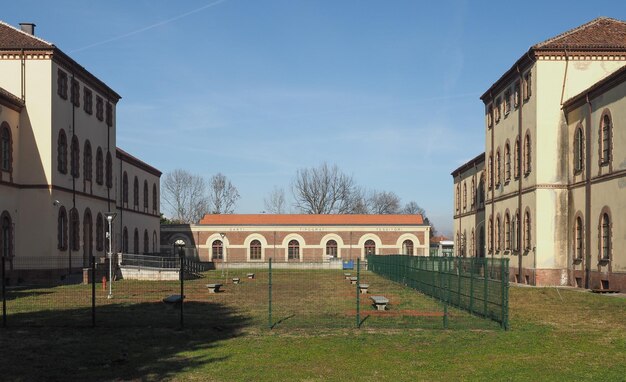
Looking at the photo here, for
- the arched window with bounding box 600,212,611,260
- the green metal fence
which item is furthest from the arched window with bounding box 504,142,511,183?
the green metal fence

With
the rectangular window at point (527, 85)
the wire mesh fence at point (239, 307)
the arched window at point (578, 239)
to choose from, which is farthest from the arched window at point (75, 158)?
the arched window at point (578, 239)

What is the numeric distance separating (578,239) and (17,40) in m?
29.3

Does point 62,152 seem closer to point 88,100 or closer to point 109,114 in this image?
point 88,100

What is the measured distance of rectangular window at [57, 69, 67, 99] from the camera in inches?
1446

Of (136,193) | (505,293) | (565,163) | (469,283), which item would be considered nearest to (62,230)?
(136,193)

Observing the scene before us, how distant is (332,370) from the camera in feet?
36.8

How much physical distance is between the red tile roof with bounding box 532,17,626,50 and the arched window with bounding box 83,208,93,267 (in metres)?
27.0

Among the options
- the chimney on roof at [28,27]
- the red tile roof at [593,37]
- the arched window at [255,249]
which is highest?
the chimney on roof at [28,27]

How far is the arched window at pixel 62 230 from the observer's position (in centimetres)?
3723

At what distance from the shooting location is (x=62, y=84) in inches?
1469

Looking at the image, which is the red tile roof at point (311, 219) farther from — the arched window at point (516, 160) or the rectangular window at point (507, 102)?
the arched window at point (516, 160)

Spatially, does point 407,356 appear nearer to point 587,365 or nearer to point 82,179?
point 587,365

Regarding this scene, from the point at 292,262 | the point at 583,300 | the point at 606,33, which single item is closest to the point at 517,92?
the point at 606,33

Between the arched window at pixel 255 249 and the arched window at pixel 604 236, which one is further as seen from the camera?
the arched window at pixel 255 249
